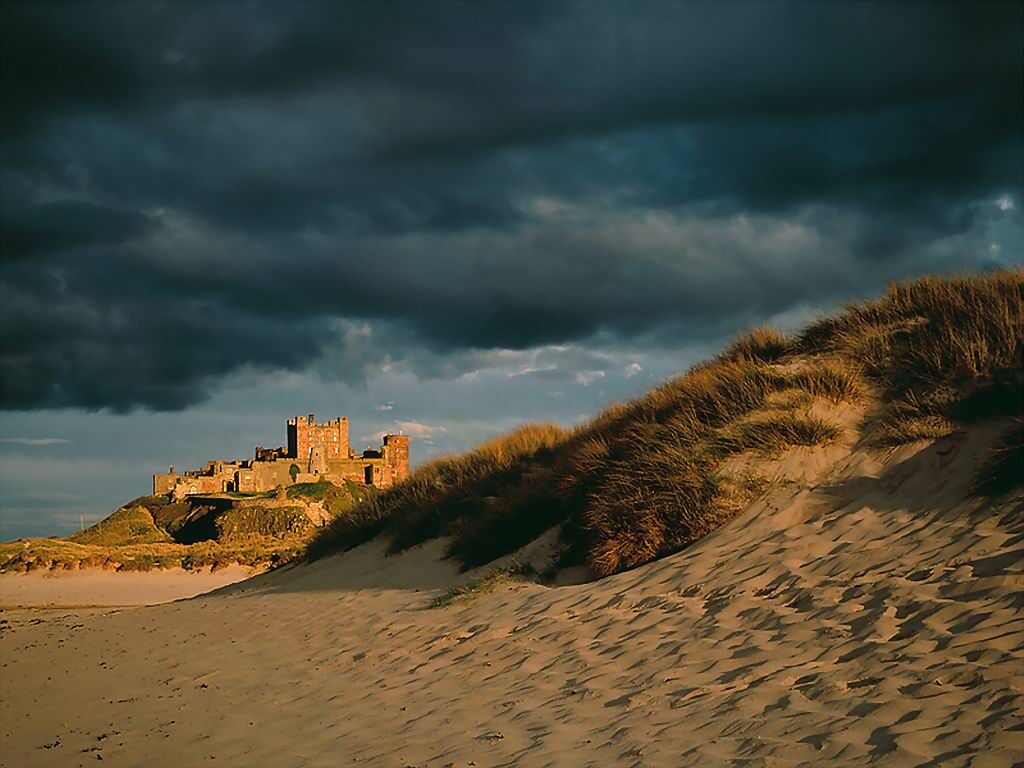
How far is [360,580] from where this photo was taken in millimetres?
18234

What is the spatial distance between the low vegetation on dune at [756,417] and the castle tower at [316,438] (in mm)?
69989

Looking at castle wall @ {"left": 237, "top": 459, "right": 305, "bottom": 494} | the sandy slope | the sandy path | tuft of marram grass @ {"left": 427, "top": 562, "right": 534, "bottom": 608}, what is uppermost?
castle wall @ {"left": 237, "top": 459, "right": 305, "bottom": 494}

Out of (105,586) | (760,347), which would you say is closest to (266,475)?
(105,586)

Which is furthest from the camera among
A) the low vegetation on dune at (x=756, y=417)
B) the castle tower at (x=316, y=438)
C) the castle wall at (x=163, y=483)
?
the castle tower at (x=316, y=438)

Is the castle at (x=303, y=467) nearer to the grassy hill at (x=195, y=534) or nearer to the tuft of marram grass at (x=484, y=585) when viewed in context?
the grassy hill at (x=195, y=534)

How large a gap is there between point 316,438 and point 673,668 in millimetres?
81406

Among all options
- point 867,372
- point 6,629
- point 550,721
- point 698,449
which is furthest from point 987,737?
point 6,629

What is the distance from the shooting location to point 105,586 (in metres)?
32.2

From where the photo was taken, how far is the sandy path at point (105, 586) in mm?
29906

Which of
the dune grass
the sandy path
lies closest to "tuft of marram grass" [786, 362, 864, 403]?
the sandy path

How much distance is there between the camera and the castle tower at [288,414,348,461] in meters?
86.1

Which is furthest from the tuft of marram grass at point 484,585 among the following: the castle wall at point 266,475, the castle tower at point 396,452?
the castle tower at point 396,452

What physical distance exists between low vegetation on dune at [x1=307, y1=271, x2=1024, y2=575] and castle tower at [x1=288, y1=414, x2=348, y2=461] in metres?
70.0

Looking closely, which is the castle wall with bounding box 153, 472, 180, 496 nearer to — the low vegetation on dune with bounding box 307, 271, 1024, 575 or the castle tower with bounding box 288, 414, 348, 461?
the castle tower with bounding box 288, 414, 348, 461
